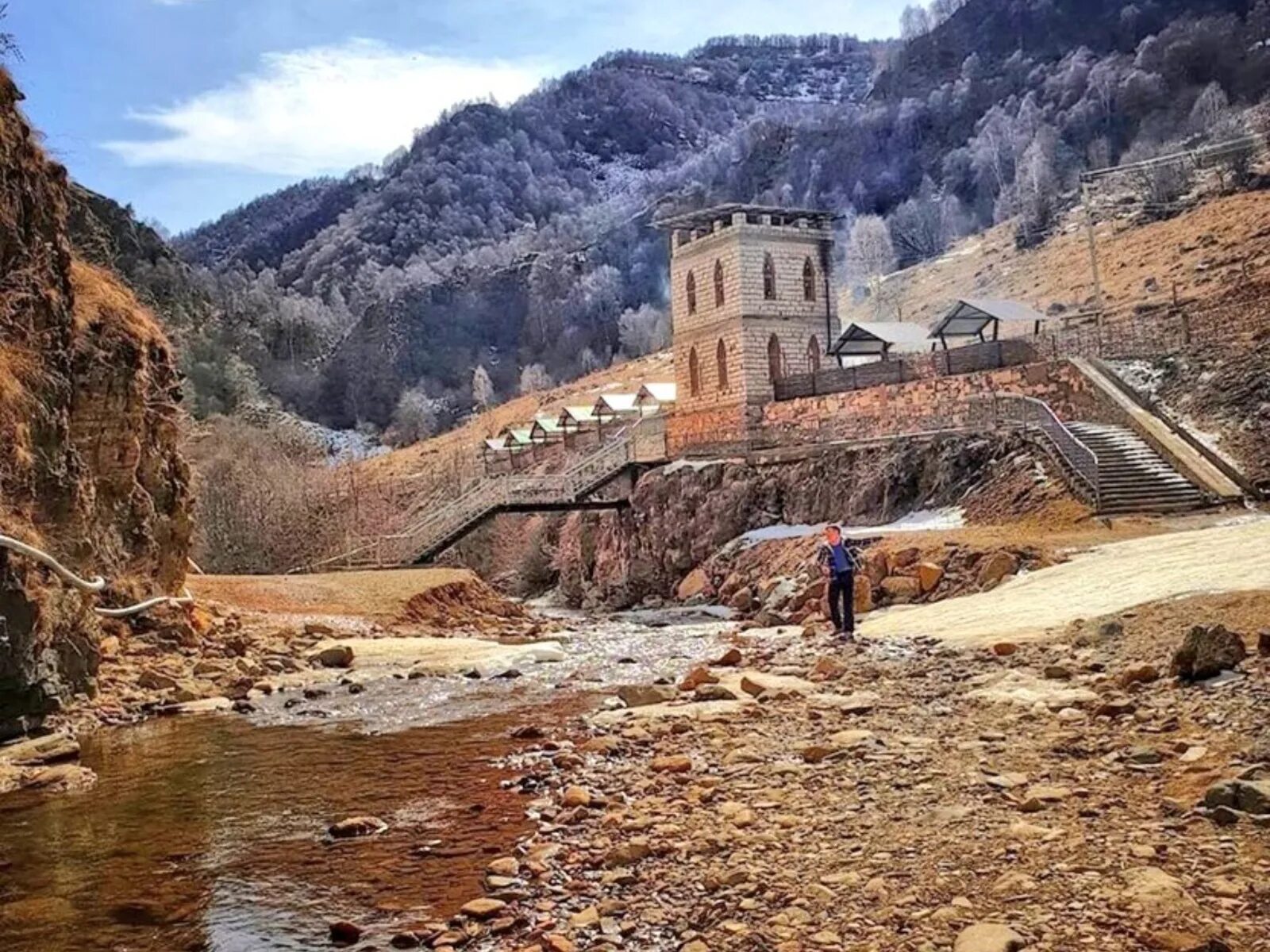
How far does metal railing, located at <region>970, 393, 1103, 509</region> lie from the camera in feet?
86.7

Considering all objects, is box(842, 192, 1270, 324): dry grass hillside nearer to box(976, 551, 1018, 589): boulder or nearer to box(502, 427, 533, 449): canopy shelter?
box(976, 551, 1018, 589): boulder

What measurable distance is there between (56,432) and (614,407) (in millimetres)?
53974

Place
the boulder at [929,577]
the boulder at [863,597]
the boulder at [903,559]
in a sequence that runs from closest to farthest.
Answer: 1. the boulder at [929,577]
2. the boulder at [863,597]
3. the boulder at [903,559]

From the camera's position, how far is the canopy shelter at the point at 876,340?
155ft

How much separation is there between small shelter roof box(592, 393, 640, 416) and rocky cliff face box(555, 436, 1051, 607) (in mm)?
18805

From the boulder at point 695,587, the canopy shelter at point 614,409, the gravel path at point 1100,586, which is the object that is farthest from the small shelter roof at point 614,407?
the gravel path at point 1100,586

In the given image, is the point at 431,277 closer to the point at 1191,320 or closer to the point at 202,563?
the point at 202,563

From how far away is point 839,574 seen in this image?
58.5ft

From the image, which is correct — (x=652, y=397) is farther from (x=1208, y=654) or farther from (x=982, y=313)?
(x=1208, y=654)

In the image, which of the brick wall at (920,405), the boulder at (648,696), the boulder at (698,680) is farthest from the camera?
the brick wall at (920,405)

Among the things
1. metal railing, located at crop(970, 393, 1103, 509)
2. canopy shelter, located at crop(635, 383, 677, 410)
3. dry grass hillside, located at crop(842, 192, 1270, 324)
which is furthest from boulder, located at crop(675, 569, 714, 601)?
canopy shelter, located at crop(635, 383, 677, 410)

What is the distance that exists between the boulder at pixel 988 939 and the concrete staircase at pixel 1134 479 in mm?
21704

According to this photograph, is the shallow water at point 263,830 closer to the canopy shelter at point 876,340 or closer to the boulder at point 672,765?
the boulder at point 672,765

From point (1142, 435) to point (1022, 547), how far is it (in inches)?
377
